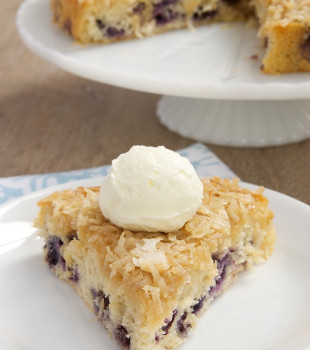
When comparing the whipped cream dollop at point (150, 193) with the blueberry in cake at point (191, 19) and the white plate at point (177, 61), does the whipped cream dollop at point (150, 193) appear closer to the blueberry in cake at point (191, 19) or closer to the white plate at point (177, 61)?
the white plate at point (177, 61)

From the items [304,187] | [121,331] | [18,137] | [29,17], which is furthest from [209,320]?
[29,17]

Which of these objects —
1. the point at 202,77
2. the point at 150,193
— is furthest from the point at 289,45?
the point at 150,193

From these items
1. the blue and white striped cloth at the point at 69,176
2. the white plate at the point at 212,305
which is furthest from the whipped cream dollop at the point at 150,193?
the blue and white striped cloth at the point at 69,176

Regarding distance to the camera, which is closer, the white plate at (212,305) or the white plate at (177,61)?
the white plate at (212,305)

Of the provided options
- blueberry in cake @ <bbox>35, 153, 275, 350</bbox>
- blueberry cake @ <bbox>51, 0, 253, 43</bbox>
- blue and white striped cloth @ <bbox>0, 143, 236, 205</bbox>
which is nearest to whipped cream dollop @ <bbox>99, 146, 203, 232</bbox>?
blueberry in cake @ <bbox>35, 153, 275, 350</bbox>

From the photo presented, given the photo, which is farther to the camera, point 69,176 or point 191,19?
point 191,19

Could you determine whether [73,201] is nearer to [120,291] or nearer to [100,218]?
[100,218]

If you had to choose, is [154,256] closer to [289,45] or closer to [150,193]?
[150,193]
